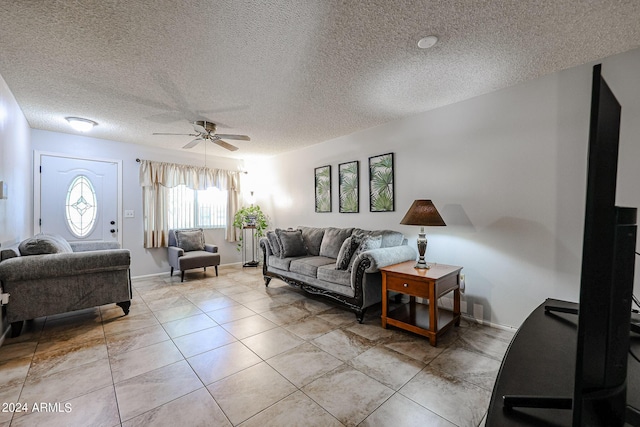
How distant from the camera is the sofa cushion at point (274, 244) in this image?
427cm

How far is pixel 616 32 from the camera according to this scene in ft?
6.41

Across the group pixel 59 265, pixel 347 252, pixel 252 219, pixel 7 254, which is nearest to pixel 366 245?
pixel 347 252

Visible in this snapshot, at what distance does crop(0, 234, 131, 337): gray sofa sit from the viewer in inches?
102

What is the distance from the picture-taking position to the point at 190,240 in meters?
5.31

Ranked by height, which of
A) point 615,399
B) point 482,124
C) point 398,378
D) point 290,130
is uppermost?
point 290,130

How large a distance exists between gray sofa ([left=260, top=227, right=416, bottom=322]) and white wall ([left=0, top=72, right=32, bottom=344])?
288cm

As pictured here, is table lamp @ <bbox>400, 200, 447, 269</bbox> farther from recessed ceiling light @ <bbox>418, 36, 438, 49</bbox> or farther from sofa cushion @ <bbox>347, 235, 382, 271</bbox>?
recessed ceiling light @ <bbox>418, 36, 438, 49</bbox>

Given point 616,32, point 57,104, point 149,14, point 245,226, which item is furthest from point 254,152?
point 616,32

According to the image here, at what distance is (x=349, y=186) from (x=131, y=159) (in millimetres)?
3965

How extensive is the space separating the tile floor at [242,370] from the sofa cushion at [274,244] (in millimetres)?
1121

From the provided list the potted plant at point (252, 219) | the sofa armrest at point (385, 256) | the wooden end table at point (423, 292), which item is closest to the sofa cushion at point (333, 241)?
the sofa armrest at point (385, 256)

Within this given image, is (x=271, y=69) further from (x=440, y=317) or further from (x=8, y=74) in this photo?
(x=440, y=317)

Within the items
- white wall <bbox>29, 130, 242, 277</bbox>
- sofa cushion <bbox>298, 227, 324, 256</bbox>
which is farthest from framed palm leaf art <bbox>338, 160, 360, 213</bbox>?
white wall <bbox>29, 130, 242, 277</bbox>

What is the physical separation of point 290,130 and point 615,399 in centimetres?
411
